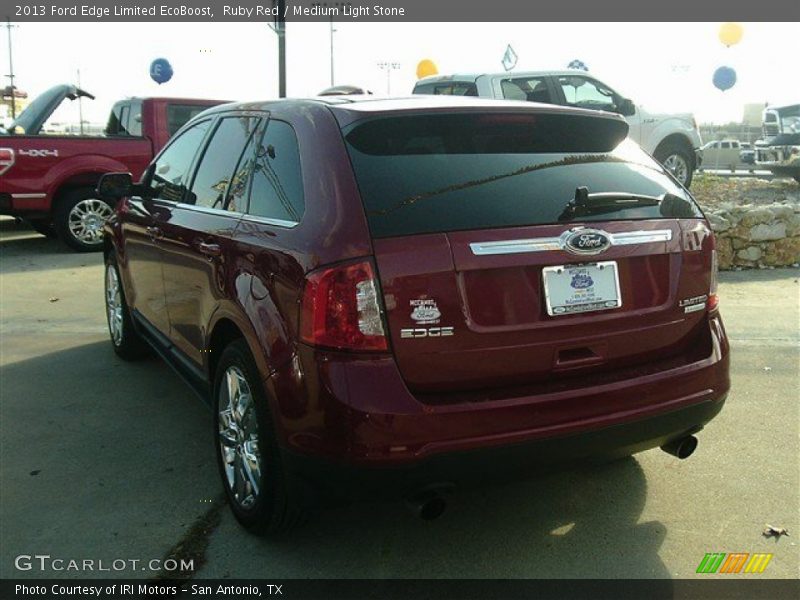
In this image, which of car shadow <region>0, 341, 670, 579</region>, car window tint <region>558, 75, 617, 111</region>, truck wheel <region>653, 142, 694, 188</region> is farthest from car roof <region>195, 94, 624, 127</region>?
truck wheel <region>653, 142, 694, 188</region>

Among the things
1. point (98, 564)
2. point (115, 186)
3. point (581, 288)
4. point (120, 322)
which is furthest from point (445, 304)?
point (120, 322)

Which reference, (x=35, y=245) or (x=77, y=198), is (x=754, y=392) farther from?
(x=35, y=245)

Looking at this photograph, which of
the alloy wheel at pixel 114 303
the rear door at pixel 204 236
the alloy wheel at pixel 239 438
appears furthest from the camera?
the alloy wheel at pixel 114 303

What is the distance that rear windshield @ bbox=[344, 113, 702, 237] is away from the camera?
2.63 metres

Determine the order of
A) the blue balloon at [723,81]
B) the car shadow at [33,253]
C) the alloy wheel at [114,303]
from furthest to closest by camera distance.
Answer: the blue balloon at [723,81] → the car shadow at [33,253] → the alloy wheel at [114,303]

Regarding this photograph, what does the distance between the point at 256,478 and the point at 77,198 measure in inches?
332

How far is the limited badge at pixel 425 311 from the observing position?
2506 mm

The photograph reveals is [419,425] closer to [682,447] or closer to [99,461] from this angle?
[682,447]

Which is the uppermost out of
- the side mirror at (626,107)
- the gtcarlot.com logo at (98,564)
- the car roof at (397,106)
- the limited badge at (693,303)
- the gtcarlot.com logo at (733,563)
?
the side mirror at (626,107)

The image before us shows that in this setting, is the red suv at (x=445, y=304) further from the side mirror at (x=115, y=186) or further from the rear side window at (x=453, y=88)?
the rear side window at (x=453, y=88)

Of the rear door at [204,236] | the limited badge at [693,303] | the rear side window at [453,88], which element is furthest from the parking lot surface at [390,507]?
the rear side window at [453,88]

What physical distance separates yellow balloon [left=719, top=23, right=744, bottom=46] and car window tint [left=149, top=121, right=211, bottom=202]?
18.2 metres

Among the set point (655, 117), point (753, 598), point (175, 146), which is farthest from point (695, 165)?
point (753, 598)

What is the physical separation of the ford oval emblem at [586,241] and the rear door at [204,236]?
4.26ft
